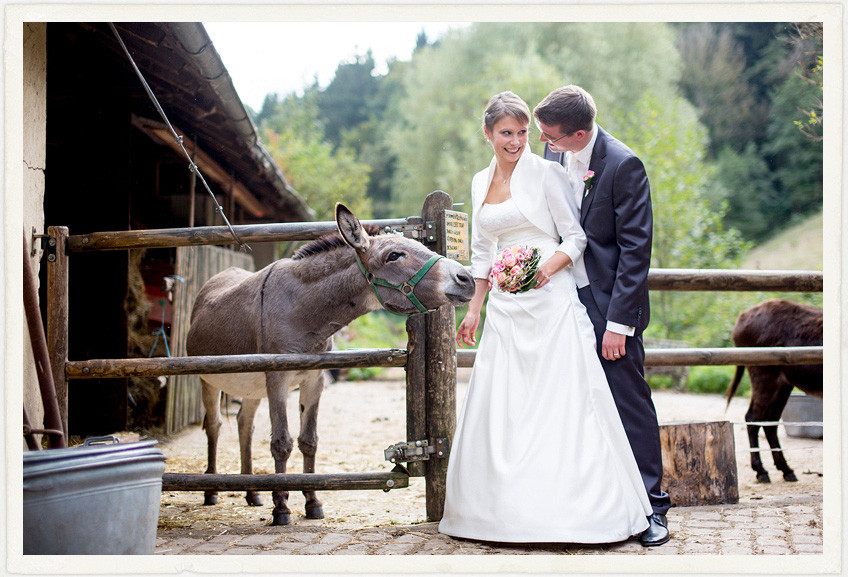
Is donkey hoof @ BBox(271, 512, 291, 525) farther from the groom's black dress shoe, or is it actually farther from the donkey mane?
the groom's black dress shoe

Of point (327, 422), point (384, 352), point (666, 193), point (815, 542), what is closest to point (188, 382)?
point (327, 422)

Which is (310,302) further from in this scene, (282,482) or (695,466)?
(695,466)

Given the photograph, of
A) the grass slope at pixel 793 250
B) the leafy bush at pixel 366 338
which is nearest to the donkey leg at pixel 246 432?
the leafy bush at pixel 366 338

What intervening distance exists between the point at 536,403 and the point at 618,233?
0.93 m

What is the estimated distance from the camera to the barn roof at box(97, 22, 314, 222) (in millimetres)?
4328

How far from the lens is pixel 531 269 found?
3291mm

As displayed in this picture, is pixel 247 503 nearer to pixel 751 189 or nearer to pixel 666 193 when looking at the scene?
pixel 666 193

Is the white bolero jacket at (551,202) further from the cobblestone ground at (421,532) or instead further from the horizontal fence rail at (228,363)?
the cobblestone ground at (421,532)

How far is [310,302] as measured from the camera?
4047mm

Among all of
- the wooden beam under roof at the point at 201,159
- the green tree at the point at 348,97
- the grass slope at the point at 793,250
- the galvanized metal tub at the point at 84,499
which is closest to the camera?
the galvanized metal tub at the point at 84,499

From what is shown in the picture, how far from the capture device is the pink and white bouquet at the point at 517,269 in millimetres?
3279

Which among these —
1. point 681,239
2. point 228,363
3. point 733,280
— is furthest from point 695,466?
point 681,239

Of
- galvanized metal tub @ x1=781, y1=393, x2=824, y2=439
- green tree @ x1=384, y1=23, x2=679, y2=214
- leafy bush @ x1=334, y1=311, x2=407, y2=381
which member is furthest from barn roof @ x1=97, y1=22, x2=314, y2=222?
green tree @ x1=384, y1=23, x2=679, y2=214
